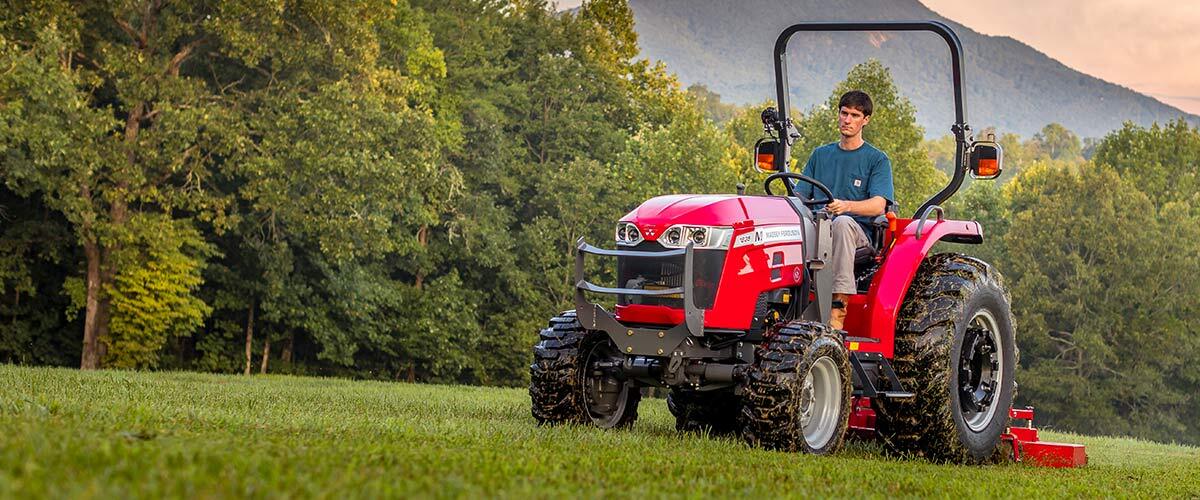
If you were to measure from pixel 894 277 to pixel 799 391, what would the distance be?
1.70 m

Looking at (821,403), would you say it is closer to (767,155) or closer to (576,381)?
(576,381)

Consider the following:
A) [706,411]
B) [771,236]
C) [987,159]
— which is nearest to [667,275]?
[771,236]

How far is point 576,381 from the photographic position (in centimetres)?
1004

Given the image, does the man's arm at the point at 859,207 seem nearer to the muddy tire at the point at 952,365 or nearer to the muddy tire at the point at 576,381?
the muddy tire at the point at 952,365

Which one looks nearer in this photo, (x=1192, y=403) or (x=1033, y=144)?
(x=1192, y=403)

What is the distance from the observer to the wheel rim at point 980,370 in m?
10.7

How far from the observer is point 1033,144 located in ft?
445

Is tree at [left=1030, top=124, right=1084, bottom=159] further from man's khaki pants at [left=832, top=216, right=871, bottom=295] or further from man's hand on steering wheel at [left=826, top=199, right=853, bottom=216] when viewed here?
man's khaki pants at [left=832, top=216, right=871, bottom=295]

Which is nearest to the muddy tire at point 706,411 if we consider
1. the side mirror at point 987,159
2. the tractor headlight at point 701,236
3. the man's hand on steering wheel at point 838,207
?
the man's hand on steering wheel at point 838,207

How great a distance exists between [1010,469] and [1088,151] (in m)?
151

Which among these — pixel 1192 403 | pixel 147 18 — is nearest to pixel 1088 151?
pixel 1192 403

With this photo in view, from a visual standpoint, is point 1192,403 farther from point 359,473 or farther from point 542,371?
point 359,473

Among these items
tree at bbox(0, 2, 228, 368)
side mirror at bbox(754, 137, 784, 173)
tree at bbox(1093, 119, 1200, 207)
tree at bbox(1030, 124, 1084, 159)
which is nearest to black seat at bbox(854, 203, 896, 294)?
side mirror at bbox(754, 137, 784, 173)

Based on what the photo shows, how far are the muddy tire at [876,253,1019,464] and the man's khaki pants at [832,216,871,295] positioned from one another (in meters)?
0.54
